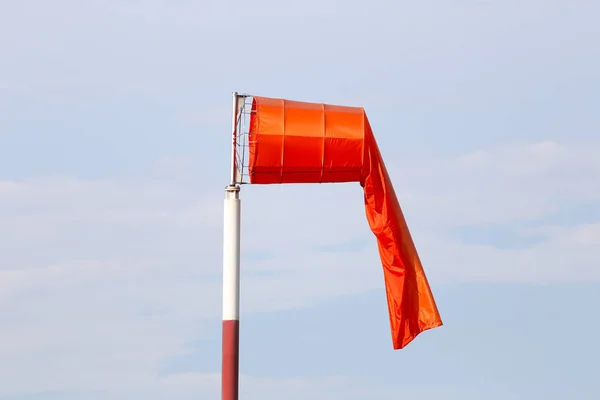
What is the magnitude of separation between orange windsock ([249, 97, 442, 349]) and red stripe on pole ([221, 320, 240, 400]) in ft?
11.0

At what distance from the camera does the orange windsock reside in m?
20.5

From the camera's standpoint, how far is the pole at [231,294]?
64.3 ft

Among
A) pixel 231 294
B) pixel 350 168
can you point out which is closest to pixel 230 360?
pixel 231 294

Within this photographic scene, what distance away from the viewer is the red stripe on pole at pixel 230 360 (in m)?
19.5

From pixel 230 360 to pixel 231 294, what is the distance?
1.39 m

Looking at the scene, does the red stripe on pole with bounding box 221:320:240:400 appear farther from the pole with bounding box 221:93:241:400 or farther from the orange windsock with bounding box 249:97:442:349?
the orange windsock with bounding box 249:97:442:349

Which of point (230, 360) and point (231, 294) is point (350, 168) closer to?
point (231, 294)

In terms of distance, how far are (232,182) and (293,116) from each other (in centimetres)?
199

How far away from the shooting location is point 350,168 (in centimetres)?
2122

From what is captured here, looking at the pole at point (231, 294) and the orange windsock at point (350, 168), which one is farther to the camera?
the orange windsock at point (350, 168)

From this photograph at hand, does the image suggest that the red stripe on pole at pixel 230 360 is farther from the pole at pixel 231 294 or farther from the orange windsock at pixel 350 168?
the orange windsock at pixel 350 168

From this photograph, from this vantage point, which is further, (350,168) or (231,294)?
(350,168)

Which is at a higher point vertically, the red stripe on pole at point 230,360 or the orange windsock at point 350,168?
the orange windsock at point 350,168

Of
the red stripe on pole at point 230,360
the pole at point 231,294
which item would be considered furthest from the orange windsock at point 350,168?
the red stripe on pole at point 230,360
